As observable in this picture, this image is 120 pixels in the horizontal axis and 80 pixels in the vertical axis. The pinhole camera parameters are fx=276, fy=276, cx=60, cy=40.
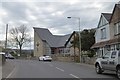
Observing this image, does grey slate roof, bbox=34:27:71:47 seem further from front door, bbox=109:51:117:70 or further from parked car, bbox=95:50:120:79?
front door, bbox=109:51:117:70

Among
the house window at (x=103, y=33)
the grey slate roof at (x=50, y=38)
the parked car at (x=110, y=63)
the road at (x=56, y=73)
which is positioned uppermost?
the grey slate roof at (x=50, y=38)

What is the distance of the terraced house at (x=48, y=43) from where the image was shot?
7831 cm

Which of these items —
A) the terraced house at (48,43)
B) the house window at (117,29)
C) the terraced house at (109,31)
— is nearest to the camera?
the terraced house at (109,31)

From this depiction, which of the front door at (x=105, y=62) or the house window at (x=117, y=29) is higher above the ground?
the house window at (x=117, y=29)

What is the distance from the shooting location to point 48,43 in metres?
81.3

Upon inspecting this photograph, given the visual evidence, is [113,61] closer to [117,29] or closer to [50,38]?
[117,29]

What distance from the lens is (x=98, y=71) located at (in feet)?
68.1

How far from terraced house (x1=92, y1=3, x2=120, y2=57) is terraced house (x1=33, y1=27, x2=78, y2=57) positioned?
33.6 metres

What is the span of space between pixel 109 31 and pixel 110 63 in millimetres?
19159

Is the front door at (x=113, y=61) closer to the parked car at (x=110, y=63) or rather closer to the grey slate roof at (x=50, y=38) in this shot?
the parked car at (x=110, y=63)

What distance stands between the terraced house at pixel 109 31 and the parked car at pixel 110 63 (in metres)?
12.6

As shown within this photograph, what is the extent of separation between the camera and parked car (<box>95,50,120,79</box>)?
18.0 meters

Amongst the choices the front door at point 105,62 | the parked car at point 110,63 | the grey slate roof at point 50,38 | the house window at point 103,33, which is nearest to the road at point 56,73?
the parked car at point 110,63

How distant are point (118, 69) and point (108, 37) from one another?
2093 centimetres
